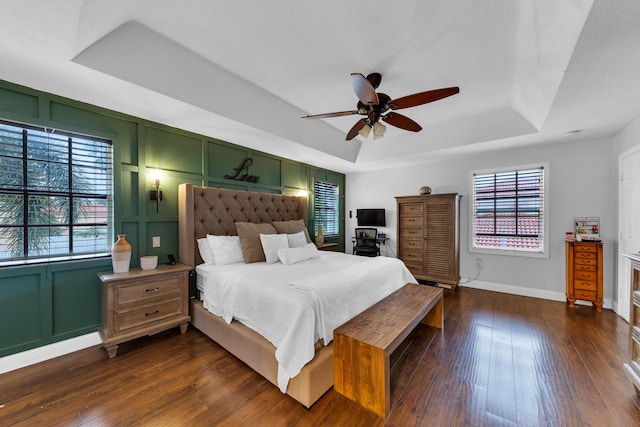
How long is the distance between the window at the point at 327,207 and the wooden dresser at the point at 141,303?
3160 mm

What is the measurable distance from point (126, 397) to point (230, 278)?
44.2 inches

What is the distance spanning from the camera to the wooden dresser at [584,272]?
3377mm

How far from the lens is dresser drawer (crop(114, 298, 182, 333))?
237 centimetres

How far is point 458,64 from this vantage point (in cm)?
237

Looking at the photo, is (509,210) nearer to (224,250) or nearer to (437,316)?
(437,316)

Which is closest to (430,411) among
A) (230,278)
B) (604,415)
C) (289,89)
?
(604,415)

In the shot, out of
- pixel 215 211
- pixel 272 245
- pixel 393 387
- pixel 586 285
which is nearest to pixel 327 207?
pixel 272 245

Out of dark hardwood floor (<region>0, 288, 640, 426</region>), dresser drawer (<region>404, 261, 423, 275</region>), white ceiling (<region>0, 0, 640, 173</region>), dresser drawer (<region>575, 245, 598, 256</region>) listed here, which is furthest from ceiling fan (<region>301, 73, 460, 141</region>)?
dresser drawer (<region>575, 245, 598, 256</region>)

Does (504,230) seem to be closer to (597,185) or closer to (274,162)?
(597,185)

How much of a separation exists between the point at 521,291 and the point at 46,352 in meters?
6.30

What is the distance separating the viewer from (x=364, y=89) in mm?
1988

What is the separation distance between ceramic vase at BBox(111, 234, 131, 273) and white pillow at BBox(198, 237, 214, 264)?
747mm

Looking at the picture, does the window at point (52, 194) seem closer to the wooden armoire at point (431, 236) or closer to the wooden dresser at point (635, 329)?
the wooden armoire at point (431, 236)

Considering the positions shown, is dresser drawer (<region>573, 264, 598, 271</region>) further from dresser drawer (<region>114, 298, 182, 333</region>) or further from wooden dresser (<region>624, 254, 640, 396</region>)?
dresser drawer (<region>114, 298, 182, 333</region>)
